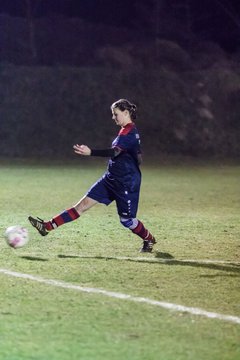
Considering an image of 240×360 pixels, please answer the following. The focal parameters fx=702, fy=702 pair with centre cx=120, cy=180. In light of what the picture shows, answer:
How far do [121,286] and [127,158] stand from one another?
2.27m

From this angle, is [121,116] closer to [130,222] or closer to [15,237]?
[130,222]

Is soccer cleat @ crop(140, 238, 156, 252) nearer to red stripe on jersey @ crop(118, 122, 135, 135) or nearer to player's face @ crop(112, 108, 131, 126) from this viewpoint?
red stripe on jersey @ crop(118, 122, 135, 135)

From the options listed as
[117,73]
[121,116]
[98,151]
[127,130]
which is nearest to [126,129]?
[127,130]

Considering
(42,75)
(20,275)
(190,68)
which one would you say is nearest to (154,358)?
(20,275)

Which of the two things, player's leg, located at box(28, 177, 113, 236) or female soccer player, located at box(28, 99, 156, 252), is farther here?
player's leg, located at box(28, 177, 113, 236)

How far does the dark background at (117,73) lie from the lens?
1250 inches

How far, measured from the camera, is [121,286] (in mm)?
6887

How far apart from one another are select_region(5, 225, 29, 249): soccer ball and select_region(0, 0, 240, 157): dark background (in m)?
21.3

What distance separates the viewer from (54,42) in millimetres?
37812

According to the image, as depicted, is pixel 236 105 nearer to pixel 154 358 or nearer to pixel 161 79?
pixel 161 79

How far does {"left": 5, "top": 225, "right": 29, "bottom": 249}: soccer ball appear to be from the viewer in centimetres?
860

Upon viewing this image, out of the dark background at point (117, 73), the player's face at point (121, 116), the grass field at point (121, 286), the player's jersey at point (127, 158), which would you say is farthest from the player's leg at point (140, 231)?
the dark background at point (117, 73)

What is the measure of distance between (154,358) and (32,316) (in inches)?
53.5

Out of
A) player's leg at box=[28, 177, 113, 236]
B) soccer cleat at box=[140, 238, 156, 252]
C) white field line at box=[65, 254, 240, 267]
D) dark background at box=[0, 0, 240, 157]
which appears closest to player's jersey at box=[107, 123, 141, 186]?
player's leg at box=[28, 177, 113, 236]
